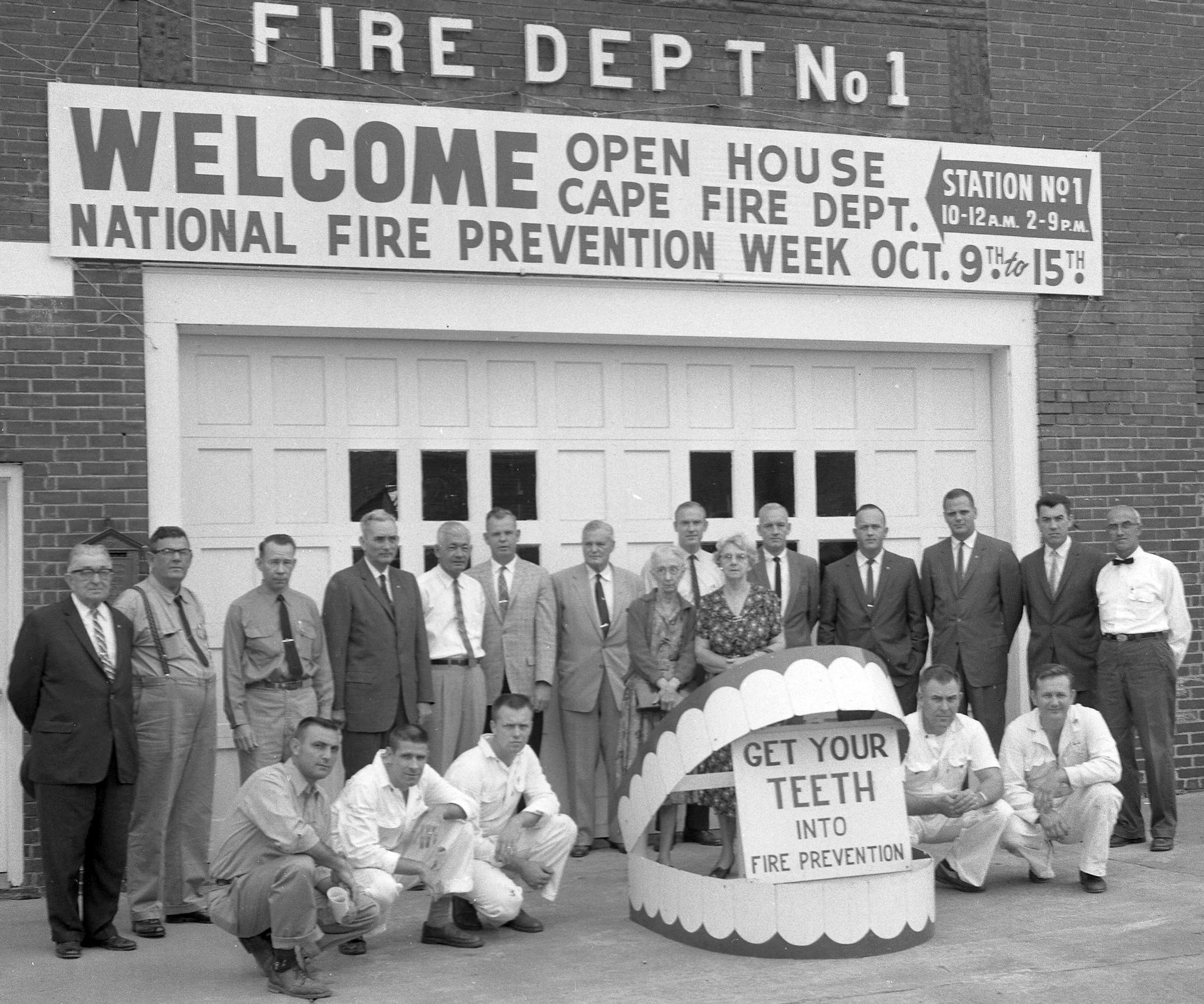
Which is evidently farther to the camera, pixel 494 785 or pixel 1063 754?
pixel 1063 754

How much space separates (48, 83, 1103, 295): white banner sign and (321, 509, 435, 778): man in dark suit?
188 centimetres

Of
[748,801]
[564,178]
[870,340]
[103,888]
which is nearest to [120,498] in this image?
[103,888]

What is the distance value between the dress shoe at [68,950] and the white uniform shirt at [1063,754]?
4.62 metres

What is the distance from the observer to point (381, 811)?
23.7ft

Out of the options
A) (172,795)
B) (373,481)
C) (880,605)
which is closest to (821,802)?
(880,605)

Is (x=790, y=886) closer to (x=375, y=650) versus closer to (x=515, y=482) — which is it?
(x=375, y=650)

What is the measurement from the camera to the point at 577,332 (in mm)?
9930

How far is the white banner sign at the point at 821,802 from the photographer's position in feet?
23.2

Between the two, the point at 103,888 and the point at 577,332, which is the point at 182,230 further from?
the point at 103,888

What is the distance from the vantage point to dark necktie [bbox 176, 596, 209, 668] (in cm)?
802

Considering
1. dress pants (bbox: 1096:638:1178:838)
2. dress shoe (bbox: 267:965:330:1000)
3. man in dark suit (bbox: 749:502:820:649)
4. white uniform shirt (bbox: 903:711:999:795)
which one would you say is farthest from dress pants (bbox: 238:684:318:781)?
dress pants (bbox: 1096:638:1178:838)

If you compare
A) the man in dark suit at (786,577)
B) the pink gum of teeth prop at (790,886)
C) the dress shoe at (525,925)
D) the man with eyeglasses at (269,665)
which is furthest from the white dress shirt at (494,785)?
the man in dark suit at (786,577)

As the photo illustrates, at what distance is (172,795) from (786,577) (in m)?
3.99

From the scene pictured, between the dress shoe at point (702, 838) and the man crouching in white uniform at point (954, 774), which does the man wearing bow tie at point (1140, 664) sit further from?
the dress shoe at point (702, 838)
